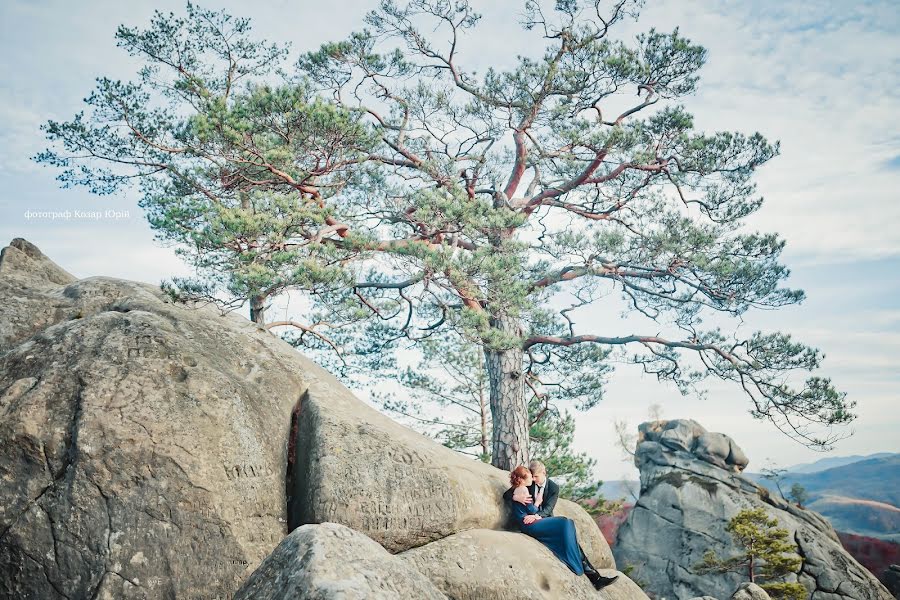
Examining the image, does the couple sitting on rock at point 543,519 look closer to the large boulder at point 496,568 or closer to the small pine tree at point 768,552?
the large boulder at point 496,568

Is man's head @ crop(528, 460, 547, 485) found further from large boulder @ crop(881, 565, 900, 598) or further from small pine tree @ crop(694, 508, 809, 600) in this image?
large boulder @ crop(881, 565, 900, 598)

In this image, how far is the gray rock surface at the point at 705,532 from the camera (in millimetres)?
17250

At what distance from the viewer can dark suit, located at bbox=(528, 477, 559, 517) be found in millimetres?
9219

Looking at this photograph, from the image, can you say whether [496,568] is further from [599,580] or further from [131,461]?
[131,461]

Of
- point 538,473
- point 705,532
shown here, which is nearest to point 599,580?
point 538,473

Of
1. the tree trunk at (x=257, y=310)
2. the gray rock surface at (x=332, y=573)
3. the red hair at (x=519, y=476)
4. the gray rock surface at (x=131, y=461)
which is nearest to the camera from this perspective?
the gray rock surface at (x=332, y=573)

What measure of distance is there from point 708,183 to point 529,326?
5185mm

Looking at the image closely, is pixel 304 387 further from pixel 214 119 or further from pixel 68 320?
pixel 214 119

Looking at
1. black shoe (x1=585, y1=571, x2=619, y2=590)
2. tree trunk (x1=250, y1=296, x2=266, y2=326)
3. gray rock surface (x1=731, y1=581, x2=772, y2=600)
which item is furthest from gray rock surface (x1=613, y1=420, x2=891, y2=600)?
tree trunk (x1=250, y1=296, x2=266, y2=326)

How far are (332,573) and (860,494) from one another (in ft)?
318

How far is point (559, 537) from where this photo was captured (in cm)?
881

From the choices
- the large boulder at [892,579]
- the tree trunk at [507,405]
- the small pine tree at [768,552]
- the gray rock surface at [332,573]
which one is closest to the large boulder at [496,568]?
the gray rock surface at [332,573]

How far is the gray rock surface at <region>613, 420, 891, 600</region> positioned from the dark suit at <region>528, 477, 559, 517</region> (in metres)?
11.3

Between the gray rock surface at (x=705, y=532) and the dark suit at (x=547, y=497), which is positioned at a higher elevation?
the dark suit at (x=547, y=497)
